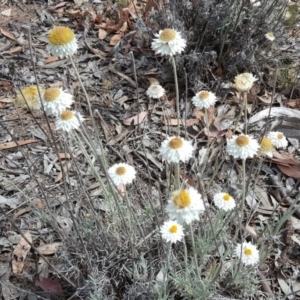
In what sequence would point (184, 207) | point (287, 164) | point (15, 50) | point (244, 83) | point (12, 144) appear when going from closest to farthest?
point (184, 207)
point (244, 83)
point (287, 164)
point (12, 144)
point (15, 50)

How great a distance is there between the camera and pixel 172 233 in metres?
1.47

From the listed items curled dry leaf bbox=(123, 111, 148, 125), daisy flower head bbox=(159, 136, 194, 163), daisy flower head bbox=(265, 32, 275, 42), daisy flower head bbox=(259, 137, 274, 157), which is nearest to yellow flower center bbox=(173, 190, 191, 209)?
daisy flower head bbox=(159, 136, 194, 163)

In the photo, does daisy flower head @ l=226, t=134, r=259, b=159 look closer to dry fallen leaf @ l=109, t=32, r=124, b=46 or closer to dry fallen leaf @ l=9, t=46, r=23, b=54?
dry fallen leaf @ l=109, t=32, r=124, b=46

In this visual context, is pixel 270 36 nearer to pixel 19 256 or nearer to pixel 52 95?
pixel 52 95

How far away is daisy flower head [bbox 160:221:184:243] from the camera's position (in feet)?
4.78

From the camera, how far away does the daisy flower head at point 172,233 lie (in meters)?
1.46

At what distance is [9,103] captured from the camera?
269 cm

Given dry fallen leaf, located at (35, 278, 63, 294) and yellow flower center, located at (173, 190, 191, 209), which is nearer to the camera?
yellow flower center, located at (173, 190, 191, 209)

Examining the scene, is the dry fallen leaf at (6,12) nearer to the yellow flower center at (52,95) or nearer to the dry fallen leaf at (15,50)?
the dry fallen leaf at (15,50)

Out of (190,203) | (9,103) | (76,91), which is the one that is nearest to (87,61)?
(76,91)

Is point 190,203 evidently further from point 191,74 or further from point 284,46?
point 284,46

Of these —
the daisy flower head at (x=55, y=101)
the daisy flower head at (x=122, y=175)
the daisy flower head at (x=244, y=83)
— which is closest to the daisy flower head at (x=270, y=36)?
the daisy flower head at (x=244, y=83)

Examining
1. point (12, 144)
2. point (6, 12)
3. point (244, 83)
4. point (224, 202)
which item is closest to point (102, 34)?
point (6, 12)

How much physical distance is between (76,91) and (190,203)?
170 centimetres
